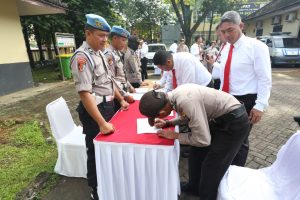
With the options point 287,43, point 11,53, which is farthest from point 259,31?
point 11,53

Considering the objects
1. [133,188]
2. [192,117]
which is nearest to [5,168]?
[133,188]

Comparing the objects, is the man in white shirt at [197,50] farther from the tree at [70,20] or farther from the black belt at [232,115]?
the black belt at [232,115]

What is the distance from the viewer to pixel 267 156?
11.5ft

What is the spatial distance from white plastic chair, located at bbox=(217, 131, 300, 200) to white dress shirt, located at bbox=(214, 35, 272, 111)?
24.9 inches

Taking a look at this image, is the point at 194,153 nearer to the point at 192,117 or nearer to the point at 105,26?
the point at 192,117

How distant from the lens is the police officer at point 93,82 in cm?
212

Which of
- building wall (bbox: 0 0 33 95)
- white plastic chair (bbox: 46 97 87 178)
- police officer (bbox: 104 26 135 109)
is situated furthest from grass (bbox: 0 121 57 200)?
building wall (bbox: 0 0 33 95)

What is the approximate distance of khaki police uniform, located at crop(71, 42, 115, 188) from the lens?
213cm

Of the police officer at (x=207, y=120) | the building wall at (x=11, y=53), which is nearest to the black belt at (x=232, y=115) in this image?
the police officer at (x=207, y=120)

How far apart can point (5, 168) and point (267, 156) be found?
385 cm

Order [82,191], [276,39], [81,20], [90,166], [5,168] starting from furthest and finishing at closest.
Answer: [81,20] → [276,39] → [5,168] → [82,191] → [90,166]

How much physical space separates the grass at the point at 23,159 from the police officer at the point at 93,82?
1102mm

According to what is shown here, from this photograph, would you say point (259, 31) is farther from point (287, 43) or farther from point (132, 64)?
point (132, 64)

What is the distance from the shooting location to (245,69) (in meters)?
2.53
